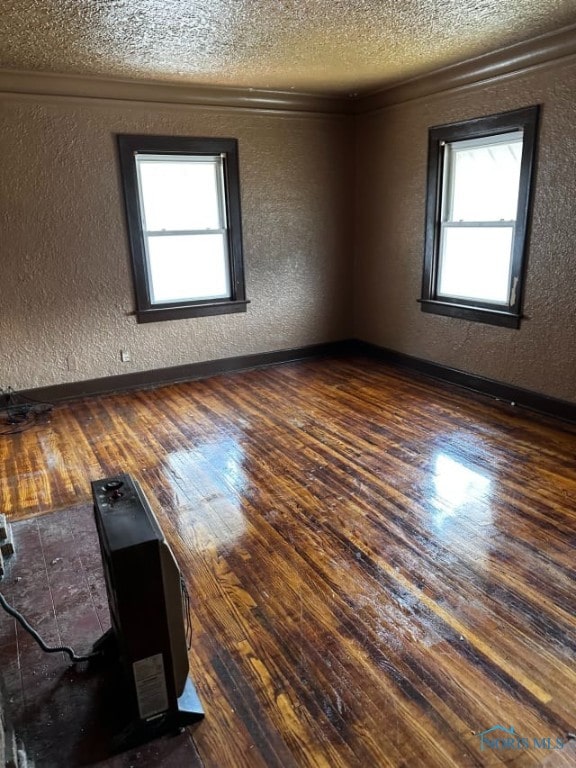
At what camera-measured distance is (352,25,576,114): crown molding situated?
11.8ft

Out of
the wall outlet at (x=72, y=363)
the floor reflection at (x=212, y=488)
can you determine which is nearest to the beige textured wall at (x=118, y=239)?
the wall outlet at (x=72, y=363)

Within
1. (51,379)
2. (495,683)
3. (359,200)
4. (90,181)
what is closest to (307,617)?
(495,683)

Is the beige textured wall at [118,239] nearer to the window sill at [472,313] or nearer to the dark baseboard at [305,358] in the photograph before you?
the dark baseboard at [305,358]

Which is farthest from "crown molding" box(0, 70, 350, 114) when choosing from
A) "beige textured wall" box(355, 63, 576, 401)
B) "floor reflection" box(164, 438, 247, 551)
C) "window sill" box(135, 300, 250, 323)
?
"floor reflection" box(164, 438, 247, 551)

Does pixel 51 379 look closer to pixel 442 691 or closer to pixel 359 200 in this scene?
pixel 359 200

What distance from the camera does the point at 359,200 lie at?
5.89 metres

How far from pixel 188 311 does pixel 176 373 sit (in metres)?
0.63

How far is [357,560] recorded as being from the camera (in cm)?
247

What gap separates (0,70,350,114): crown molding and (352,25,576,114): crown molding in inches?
22.4

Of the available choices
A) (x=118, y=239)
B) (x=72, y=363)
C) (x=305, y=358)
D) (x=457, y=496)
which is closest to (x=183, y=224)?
(x=118, y=239)

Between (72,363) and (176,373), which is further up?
(72,363)

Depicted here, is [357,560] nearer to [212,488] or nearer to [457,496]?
[457,496]

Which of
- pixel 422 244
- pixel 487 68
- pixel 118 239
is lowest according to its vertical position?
pixel 422 244

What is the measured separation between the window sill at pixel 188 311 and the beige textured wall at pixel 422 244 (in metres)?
1.54
